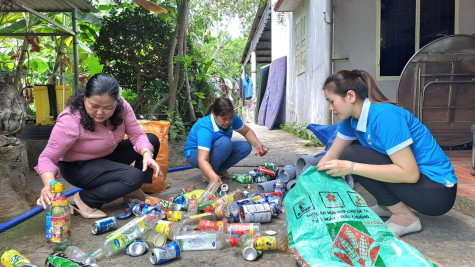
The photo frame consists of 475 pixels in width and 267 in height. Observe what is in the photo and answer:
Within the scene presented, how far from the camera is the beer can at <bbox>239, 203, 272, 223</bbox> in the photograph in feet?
8.62

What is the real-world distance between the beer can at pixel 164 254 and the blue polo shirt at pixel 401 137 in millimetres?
1368

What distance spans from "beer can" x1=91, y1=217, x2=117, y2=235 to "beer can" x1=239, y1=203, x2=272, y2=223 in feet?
2.99

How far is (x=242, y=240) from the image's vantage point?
7.54 ft

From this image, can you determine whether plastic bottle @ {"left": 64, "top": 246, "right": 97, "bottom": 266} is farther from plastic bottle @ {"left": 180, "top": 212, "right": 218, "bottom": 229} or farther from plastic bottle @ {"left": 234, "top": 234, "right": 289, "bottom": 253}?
plastic bottle @ {"left": 234, "top": 234, "right": 289, "bottom": 253}

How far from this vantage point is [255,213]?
2.64 metres

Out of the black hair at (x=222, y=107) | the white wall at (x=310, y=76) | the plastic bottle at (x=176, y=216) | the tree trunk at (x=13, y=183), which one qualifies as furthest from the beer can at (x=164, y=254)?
the white wall at (x=310, y=76)

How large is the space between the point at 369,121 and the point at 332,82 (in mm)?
336

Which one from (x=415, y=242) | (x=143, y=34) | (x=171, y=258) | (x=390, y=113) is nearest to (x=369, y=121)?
(x=390, y=113)

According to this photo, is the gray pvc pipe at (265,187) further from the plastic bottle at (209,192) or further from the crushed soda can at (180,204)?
the crushed soda can at (180,204)

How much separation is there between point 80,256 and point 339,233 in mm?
1429

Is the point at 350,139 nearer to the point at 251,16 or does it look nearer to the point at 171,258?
the point at 171,258

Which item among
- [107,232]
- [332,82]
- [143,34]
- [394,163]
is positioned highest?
[143,34]

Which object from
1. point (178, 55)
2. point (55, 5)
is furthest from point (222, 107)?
point (55, 5)

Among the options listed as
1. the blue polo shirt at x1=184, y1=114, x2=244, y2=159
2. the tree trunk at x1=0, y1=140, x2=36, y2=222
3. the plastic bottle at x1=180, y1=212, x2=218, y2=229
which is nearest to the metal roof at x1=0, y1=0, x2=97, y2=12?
the tree trunk at x1=0, y1=140, x2=36, y2=222
